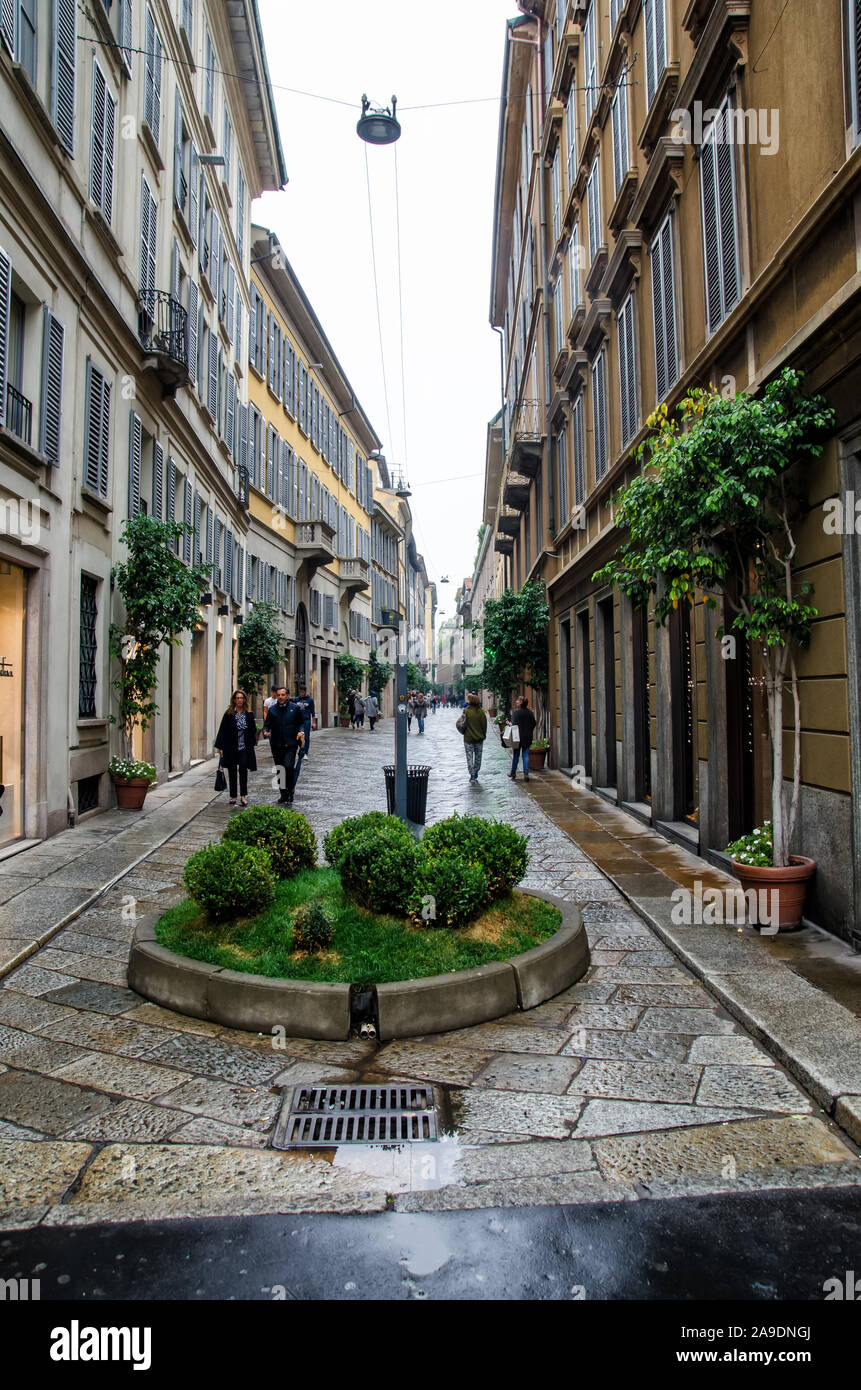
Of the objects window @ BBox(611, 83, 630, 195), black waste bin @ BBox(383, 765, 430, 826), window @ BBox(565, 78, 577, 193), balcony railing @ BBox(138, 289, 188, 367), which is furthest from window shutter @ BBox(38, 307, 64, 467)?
window @ BBox(565, 78, 577, 193)

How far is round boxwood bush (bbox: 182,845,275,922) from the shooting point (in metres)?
5.21

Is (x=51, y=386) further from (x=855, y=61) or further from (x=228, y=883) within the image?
(x=855, y=61)

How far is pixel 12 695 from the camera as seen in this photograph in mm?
9484

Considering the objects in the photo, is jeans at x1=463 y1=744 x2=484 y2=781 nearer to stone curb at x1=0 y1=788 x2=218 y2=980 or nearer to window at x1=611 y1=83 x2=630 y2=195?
stone curb at x1=0 y1=788 x2=218 y2=980

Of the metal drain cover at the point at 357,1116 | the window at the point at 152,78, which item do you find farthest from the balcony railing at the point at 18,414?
the metal drain cover at the point at 357,1116

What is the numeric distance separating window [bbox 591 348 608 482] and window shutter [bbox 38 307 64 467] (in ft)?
26.3

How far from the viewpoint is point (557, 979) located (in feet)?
16.6

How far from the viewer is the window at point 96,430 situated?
11441 mm

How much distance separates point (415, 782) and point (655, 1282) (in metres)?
7.08

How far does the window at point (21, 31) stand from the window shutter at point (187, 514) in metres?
8.57

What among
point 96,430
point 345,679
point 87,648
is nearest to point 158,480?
point 96,430

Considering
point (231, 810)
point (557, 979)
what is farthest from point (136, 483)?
point (557, 979)

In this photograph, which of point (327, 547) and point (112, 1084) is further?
point (327, 547)

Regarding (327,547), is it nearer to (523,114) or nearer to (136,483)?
(523,114)
